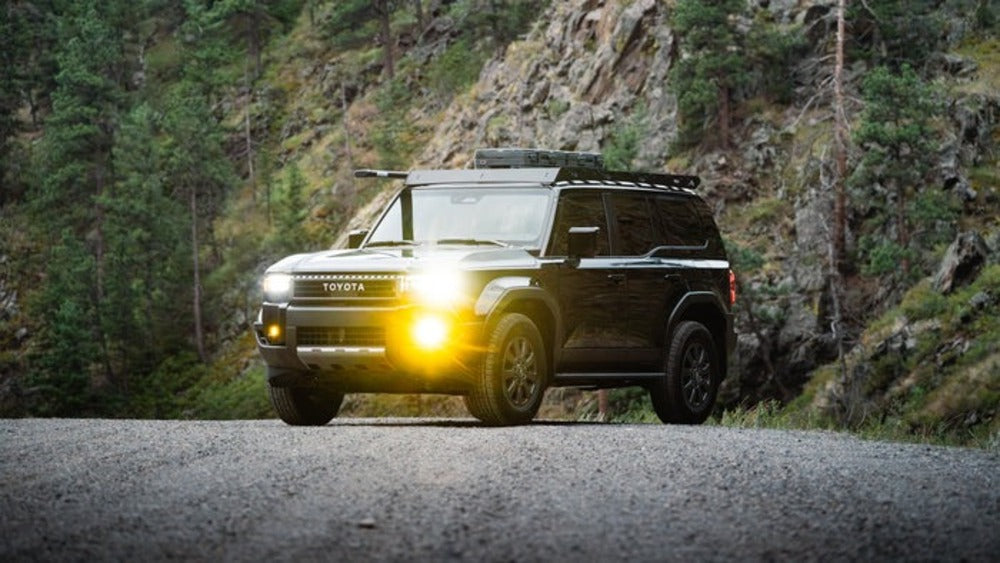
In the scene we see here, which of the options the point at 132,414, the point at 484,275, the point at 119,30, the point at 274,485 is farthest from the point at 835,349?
the point at 119,30

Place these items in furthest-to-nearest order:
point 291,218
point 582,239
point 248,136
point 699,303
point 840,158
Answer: point 248,136 → point 291,218 → point 840,158 → point 699,303 → point 582,239

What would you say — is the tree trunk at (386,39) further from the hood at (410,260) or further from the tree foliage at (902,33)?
the hood at (410,260)

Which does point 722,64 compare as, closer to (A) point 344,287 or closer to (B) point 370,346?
(A) point 344,287

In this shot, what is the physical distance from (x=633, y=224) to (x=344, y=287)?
317cm

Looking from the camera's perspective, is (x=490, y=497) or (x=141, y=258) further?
(x=141, y=258)

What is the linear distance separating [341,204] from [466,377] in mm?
47482

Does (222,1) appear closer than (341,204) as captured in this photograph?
No

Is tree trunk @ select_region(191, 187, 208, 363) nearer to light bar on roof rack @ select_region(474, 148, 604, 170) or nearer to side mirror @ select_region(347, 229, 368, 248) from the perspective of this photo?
side mirror @ select_region(347, 229, 368, 248)

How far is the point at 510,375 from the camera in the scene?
1140cm

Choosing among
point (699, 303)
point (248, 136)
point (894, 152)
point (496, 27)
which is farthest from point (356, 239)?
point (248, 136)

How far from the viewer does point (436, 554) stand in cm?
551

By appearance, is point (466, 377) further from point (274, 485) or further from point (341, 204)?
point (341, 204)

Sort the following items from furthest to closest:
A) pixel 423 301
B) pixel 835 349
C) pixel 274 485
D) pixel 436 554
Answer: pixel 835 349 < pixel 423 301 < pixel 274 485 < pixel 436 554

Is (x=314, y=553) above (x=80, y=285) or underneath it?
above
